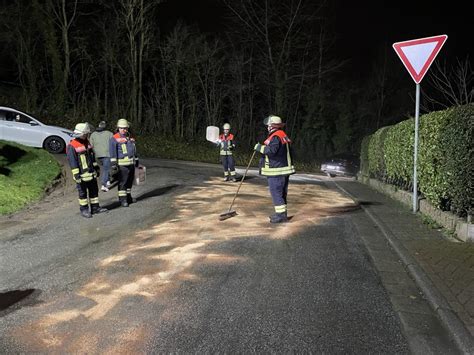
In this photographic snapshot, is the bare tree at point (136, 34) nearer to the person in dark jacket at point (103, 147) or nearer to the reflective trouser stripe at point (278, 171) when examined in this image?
the person in dark jacket at point (103, 147)

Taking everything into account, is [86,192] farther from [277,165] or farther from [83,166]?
[277,165]

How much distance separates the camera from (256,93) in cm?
3678

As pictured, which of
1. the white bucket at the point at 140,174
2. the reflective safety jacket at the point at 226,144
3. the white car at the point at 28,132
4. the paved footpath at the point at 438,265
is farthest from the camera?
the white car at the point at 28,132

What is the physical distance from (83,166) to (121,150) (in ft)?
3.66

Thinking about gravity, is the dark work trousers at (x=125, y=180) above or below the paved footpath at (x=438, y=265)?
above

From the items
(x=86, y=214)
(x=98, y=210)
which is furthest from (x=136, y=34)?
(x=86, y=214)

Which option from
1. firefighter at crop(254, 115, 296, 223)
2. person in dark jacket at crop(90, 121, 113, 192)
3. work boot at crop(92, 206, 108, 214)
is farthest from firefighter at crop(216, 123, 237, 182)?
firefighter at crop(254, 115, 296, 223)

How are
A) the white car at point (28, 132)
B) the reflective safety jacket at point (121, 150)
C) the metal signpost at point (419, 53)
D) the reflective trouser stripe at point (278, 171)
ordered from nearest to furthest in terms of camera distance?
the metal signpost at point (419, 53)
the reflective trouser stripe at point (278, 171)
the reflective safety jacket at point (121, 150)
the white car at point (28, 132)

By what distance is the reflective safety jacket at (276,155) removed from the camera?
752 cm

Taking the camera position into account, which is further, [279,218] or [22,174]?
[22,174]

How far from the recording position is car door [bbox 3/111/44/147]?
1611 centimetres

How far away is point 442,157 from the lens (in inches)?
280

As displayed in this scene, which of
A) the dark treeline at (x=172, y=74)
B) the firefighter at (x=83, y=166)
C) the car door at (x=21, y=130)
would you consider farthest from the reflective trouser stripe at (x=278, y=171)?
the dark treeline at (x=172, y=74)

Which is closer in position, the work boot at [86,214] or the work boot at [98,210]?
the work boot at [86,214]
